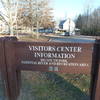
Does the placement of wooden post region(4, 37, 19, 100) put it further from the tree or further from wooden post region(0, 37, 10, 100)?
the tree

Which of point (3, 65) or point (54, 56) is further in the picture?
point (3, 65)

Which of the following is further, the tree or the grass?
the tree

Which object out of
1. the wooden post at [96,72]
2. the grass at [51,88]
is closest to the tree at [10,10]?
the grass at [51,88]

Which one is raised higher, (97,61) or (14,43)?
(14,43)

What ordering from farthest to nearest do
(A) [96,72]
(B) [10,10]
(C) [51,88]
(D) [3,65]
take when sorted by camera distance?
(B) [10,10], (C) [51,88], (D) [3,65], (A) [96,72]

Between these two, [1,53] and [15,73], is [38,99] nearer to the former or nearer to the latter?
[15,73]

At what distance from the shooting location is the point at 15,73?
9.92 feet

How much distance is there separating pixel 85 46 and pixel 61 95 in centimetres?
154

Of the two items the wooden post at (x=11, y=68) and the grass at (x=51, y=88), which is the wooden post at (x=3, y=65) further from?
the grass at (x=51, y=88)

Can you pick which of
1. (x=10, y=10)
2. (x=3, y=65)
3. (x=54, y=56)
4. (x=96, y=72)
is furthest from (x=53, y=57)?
(x=10, y=10)

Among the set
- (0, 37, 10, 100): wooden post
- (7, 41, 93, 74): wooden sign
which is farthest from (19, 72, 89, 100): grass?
(7, 41, 93, 74): wooden sign

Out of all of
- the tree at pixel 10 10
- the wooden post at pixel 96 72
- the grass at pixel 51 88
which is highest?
the tree at pixel 10 10

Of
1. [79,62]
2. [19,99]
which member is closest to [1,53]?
[19,99]

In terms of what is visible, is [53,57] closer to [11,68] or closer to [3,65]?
[11,68]
